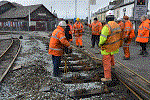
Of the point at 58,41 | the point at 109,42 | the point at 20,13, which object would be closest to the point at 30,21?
the point at 20,13

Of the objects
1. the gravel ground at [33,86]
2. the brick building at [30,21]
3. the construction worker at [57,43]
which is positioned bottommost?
the gravel ground at [33,86]

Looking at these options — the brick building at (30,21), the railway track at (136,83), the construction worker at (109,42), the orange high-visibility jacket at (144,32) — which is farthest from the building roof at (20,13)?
the construction worker at (109,42)

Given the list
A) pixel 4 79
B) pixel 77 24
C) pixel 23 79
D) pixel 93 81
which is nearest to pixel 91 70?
pixel 93 81

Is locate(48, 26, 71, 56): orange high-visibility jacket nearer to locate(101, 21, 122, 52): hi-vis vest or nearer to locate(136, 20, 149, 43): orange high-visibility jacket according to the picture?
locate(101, 21, 122, 52): hi-vis vest

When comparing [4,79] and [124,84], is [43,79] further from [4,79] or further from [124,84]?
[124,84]

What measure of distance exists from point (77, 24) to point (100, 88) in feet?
25.3

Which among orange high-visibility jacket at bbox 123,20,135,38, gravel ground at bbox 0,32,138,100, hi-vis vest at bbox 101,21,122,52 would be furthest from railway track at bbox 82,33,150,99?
orange high-visibility jacket at bbox 123,20,135,38

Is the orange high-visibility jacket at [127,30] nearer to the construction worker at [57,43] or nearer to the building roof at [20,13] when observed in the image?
the construction worker at [57,43]

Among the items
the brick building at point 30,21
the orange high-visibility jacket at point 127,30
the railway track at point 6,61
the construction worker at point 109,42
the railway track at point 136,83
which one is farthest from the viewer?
the brick building at point 30,21

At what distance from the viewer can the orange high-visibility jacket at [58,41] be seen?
17.2 feet

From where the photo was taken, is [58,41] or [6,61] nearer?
[58,41]

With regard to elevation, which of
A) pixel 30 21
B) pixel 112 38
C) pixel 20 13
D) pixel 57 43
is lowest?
pixel 57 43

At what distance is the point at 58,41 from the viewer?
541 centimetres

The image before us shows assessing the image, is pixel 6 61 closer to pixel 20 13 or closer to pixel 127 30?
pixel 127 30
